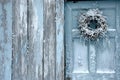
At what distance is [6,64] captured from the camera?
177 inches

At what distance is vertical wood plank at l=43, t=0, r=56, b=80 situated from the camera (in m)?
4.47

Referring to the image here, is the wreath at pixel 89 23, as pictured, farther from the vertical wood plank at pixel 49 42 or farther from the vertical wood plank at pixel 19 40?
the vertical wood plank at pixel 19 40

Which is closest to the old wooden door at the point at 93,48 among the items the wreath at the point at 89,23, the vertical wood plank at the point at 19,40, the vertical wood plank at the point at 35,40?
the wreath at the point at 89,23

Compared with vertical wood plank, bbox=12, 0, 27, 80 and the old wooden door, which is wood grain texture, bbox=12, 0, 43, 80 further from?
the old wooden door

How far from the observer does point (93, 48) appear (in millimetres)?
4566

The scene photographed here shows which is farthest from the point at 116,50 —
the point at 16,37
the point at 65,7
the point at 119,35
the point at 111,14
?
the point at 16,37

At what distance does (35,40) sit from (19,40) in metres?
0.21

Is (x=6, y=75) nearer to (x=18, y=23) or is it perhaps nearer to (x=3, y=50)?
(x=3, y=50)

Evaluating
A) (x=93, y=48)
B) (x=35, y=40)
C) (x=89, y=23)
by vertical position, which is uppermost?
(x=89, y=23)

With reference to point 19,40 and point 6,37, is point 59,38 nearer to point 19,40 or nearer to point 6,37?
point 19,40

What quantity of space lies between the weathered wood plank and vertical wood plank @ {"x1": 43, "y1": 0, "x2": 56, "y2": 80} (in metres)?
0.47

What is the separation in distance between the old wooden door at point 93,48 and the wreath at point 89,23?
0.07 metres

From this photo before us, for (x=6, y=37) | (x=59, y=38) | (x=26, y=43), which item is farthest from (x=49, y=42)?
(x=6, y=37)

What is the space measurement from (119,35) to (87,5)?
58 centimetres
